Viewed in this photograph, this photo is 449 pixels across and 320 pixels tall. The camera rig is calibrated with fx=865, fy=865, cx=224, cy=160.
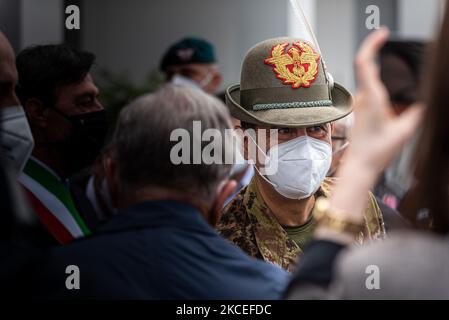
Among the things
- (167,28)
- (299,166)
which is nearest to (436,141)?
(299,166)

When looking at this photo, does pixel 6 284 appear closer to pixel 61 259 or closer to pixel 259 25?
pixel 61 259

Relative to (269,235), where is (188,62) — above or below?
above

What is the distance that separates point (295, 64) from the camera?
3402 millimetres

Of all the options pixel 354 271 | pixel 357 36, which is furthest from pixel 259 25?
pixel 354 271

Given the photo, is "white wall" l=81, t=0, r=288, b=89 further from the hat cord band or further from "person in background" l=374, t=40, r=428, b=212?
"person in background" l=374, t=40, r=428, b=212

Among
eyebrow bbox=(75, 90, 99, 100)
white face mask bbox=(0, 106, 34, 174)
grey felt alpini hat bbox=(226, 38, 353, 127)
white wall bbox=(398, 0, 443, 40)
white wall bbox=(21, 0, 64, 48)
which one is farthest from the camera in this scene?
white wall bbox=(398, 0, 443, 40)

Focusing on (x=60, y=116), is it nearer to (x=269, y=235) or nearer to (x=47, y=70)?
(x=47, y=70)

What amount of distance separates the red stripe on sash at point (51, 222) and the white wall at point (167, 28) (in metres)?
3.95

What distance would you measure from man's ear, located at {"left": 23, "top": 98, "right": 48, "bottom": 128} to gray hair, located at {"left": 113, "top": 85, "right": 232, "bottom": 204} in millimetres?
1137

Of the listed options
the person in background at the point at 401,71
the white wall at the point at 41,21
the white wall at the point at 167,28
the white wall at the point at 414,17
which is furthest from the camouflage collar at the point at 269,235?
the white wall at the point at 167,28

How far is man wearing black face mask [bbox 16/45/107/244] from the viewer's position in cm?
328

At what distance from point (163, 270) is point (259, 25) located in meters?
5.23

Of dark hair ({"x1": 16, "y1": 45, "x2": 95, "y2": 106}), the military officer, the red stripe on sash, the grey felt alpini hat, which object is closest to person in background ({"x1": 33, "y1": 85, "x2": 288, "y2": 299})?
the red stripe on sash

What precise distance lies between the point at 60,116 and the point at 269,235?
0.95 m
